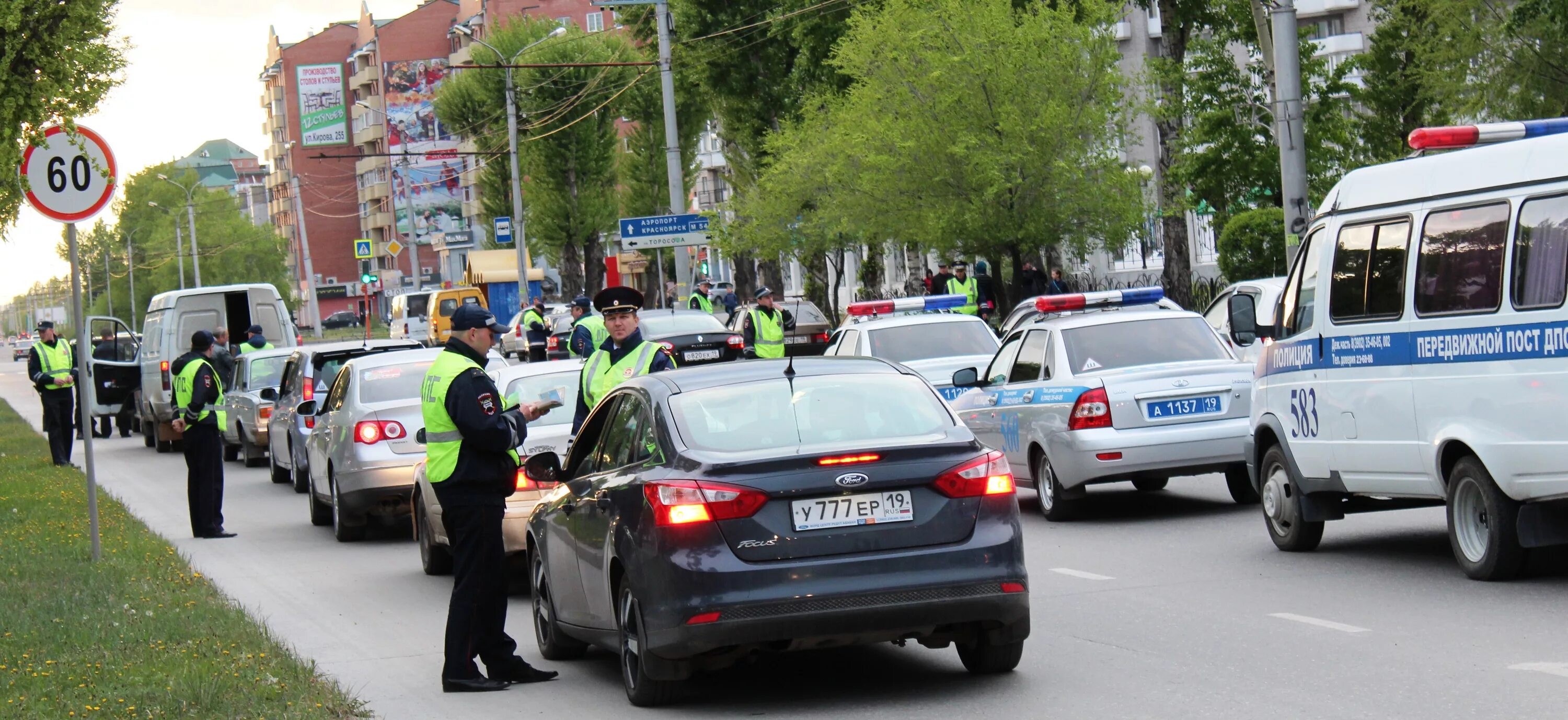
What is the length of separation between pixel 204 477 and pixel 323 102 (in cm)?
13321

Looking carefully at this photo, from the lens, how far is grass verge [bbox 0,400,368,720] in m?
7.98

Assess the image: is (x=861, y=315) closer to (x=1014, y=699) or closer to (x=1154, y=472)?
(x=1154, y=472)

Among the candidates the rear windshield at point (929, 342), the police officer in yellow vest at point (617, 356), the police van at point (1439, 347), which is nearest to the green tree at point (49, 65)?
the police officer in yellow vest at point (617, 356)

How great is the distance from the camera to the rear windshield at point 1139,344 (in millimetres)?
14430

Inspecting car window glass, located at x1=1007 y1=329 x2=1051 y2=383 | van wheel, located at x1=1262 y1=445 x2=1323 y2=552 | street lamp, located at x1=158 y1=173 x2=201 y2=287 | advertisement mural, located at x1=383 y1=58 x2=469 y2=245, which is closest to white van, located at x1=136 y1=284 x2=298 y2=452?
car window glass, located at x1=1007 y1=329 x2=1051 y2=383

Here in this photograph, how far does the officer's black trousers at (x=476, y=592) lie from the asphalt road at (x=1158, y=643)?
18 centimetres

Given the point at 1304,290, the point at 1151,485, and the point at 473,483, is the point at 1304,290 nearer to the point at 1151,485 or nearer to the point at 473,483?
the point at 1151,485

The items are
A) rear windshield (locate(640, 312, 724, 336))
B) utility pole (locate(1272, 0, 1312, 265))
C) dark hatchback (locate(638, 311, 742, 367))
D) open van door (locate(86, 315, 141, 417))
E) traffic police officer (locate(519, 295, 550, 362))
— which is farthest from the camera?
traffic police officer (locate(519, 295, 550, 362))

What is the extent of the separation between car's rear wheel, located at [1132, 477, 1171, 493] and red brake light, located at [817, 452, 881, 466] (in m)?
9.00

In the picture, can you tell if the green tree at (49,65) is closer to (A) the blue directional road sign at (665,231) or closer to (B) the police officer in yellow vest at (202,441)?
(B) the police officer in yellow vest at (202,441)

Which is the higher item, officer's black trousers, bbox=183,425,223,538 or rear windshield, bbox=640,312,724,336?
rear windshield, bbox=640,312,724,336

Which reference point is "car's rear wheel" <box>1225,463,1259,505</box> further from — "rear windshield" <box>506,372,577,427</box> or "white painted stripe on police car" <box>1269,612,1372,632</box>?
"white painted stripe on police car" <box>1269,612,1372,632</box>

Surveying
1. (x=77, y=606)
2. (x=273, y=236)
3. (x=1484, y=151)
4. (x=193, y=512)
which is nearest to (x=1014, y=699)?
(x=1484, y=151)

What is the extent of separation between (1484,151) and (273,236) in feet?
445
